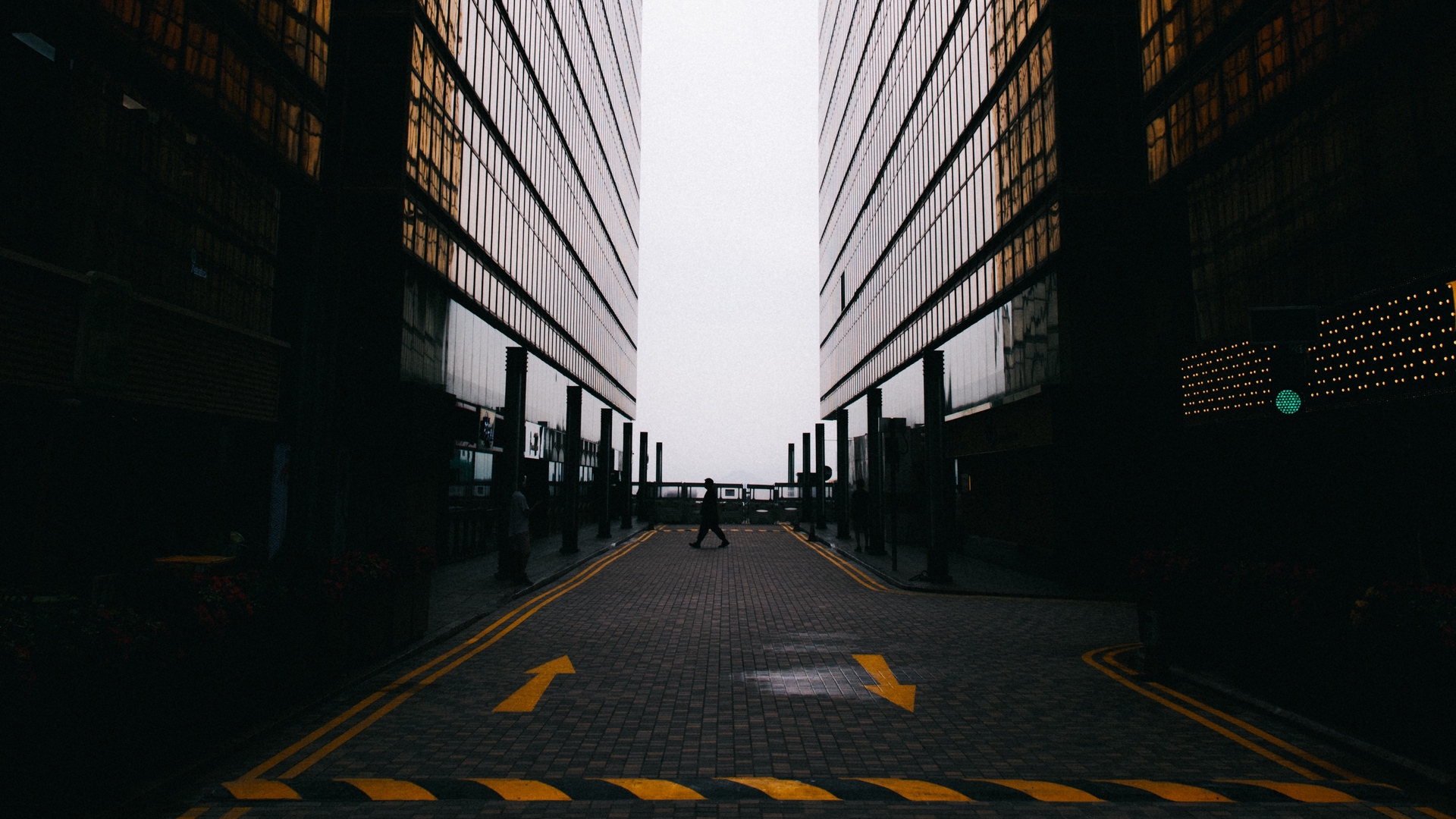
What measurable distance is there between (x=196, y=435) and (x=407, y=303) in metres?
6.50

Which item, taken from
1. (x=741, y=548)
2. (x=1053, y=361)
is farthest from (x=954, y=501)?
(x=1053, y=361)

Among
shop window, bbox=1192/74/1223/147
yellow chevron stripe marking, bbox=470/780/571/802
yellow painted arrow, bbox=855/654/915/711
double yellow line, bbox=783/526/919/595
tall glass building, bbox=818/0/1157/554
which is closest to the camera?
yellow chevron stripe marking, bbox=470/780/571/802

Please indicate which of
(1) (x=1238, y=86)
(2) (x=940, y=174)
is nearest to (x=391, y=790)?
(1) (x=1238, y=86)

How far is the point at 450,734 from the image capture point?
660cm

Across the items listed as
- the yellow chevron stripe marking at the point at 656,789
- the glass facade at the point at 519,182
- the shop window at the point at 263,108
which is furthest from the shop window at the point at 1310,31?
the glass facade at the point at 519,182

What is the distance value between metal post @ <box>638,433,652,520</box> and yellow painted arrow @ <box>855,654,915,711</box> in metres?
36.1

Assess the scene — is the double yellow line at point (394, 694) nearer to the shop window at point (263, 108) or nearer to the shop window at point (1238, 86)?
the shop window at point (263, 108)

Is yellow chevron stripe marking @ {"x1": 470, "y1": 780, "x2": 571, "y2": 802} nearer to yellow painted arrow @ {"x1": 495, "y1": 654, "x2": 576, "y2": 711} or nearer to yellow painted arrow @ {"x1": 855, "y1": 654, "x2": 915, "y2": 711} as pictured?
yellow painted arrow @ {"x1": 495, "y1": 654, "x2": 576, "y2": 711}

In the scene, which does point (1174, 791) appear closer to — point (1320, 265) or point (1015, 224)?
point (1320, 265)

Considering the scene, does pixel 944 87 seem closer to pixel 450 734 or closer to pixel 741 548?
pixel 741 548

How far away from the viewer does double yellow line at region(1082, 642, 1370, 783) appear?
595 centimetres

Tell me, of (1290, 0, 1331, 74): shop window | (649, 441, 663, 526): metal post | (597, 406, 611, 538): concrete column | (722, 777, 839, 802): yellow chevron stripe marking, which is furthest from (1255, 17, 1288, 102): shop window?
(649, 441, 663, 526): metal post

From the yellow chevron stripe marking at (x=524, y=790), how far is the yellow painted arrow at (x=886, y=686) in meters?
3.48

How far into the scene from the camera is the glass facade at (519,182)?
21984 mm
